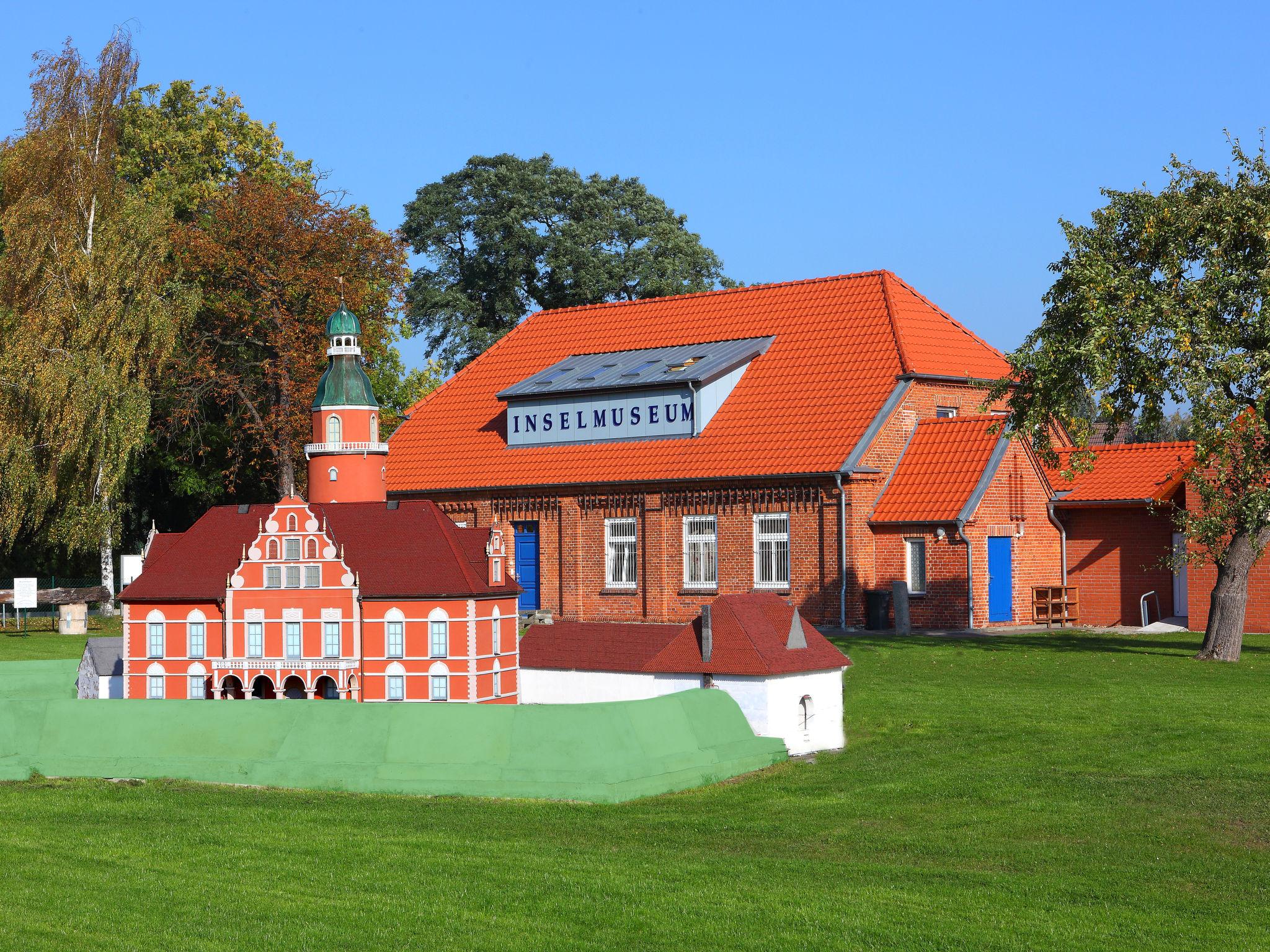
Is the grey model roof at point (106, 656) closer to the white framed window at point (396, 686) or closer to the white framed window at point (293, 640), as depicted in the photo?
the white framed window at point (293, 640)

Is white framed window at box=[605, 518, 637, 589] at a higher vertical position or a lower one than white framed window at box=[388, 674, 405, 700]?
higher

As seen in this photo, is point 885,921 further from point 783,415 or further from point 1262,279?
point 783,415

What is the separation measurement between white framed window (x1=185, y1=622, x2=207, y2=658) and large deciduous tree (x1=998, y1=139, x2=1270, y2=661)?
1545 cm

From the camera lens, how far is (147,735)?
19875 mm

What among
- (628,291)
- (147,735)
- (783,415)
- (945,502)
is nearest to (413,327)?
(628,291)

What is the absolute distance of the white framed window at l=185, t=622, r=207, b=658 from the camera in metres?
23.5

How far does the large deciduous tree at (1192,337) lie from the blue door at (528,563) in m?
15.6

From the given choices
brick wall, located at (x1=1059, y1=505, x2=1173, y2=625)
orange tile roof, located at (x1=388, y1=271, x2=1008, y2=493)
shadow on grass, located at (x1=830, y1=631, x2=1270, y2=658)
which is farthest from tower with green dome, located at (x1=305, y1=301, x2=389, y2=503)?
brick wall, located at (x1=1059, y1=505, x2=1173, y2=625)

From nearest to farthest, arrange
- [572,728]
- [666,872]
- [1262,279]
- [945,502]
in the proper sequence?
[666,872] < [572,728] < [1262,279] < [945,502]

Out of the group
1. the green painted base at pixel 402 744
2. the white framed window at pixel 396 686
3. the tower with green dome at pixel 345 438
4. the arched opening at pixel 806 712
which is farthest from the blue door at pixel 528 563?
the green painted base at pixel 402 744

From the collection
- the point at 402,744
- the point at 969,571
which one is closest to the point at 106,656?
the point at 402,744

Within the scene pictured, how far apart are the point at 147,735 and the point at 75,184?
30.7 m

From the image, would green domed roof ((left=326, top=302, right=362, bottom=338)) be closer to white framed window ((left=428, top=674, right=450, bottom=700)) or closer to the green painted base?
white framed window ((left=428, top=674, right=450, bottom=700))

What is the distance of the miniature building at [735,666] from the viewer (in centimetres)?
2078
